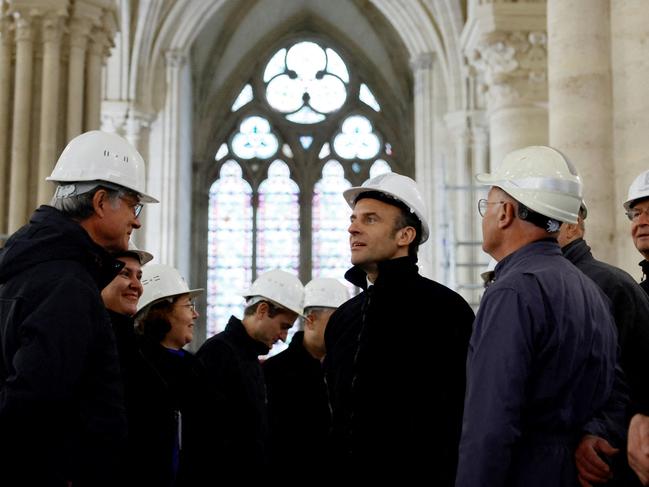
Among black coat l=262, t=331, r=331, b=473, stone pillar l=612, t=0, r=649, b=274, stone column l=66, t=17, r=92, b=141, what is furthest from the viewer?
stone column l=66, t=17, r=92, b=141

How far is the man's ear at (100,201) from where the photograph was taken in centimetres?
353

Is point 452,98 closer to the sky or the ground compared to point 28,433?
closer to the sky

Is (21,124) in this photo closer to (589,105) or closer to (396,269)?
(589,105)

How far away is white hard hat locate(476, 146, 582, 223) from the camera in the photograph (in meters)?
3.37

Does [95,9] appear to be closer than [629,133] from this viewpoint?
No

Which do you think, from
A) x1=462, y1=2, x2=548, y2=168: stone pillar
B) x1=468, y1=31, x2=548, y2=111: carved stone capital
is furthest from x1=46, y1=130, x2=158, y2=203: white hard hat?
x1=468, y1=31, x2=548, y2=111: carved stone capital

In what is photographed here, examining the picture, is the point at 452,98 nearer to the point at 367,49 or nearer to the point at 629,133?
the point at 367,49

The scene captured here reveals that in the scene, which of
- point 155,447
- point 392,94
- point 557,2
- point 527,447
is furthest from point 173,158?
point 527,447

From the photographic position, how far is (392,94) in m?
25.1

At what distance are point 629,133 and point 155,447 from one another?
4095mm

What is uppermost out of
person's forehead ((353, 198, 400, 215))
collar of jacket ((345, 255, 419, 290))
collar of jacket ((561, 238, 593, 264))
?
person's forehead ((353, 198, 400, 215))

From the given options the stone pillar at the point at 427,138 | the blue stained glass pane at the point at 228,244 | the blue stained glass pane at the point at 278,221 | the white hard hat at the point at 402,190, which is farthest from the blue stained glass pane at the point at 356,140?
the white hard hat at the point at 402,190

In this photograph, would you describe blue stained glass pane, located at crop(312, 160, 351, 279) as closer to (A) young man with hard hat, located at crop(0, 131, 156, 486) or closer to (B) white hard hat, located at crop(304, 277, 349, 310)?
(B) white hard hat, located at crop(304, 277, 349, 310)

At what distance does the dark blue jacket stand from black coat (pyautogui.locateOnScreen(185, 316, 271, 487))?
2003mm
